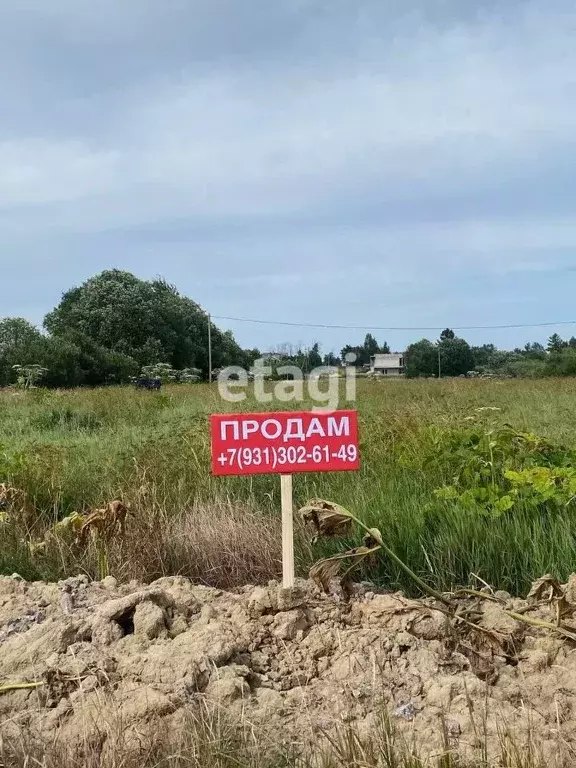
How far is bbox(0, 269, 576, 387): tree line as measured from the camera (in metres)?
30.2

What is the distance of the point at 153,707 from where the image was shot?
6.48ft

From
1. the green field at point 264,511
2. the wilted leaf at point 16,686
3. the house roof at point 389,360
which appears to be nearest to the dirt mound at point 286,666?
the wilted leaf at point 16,686

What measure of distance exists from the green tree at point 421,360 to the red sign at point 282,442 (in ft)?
184

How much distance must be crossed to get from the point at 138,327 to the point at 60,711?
136 feet

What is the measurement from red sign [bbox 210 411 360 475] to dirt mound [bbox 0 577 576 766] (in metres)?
0.56

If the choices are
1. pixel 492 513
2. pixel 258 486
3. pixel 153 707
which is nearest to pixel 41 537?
pixel 258 486

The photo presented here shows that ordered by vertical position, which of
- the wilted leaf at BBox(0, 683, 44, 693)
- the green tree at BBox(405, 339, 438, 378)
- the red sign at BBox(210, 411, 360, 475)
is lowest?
the wilted leaf at BBox(0, 683, 44, 693)

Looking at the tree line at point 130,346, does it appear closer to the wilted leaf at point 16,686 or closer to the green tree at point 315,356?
the green tree at point 315,356

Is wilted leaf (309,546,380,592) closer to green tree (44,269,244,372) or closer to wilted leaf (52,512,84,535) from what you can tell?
wilted leaf (52,512,84,535)

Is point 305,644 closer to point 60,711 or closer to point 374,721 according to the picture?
point 374,721

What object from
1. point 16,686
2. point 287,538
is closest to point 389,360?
point 287,538

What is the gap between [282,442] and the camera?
304cm

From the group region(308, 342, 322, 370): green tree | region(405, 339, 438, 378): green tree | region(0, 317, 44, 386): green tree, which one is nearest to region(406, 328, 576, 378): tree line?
region(405, 339, 438, 378): green tree

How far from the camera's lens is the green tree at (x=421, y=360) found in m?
59.3
